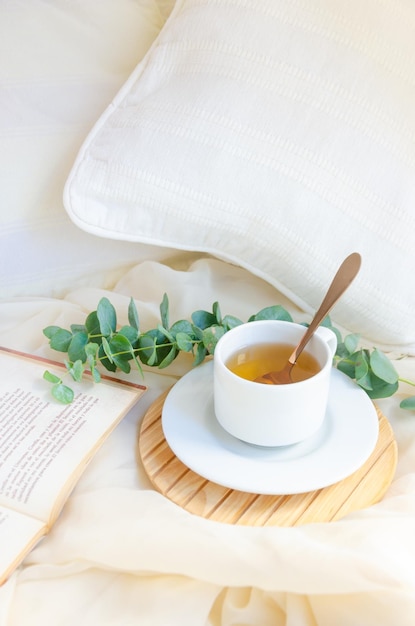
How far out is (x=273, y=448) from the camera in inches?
22.4

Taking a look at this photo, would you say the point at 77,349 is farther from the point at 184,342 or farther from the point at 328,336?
the point at 328,336

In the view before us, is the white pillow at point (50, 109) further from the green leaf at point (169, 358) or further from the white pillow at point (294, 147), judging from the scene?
the green leaf at point (169, 358)

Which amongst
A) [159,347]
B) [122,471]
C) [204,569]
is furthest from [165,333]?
[204,569]

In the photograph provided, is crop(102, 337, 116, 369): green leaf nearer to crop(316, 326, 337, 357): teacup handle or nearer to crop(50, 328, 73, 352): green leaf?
crop(50, 328, 73, 352): green leaf

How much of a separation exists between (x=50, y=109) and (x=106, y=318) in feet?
0.93

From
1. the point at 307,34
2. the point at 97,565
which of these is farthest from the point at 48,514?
the point at 307,34

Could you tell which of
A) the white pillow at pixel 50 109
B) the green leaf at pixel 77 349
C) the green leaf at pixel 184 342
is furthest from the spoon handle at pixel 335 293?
the white pillow at pixel 50 109

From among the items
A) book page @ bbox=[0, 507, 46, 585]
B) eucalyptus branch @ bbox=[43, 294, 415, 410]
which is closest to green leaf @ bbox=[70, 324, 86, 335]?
eucalyptus branch @ bbox=[43, 294, 415, 410]

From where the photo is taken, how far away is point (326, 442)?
574 mm

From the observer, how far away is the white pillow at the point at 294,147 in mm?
Answer: 675

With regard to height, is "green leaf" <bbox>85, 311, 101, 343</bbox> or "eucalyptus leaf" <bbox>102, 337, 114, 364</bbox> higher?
"eucalyptus leaf" <bbox>102, 337, 114, 364</bbox>

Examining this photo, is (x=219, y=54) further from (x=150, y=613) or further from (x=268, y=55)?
(x=150, y=613)

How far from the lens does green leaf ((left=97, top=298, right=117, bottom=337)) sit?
2.20 ft

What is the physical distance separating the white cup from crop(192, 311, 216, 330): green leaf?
0.10 m
